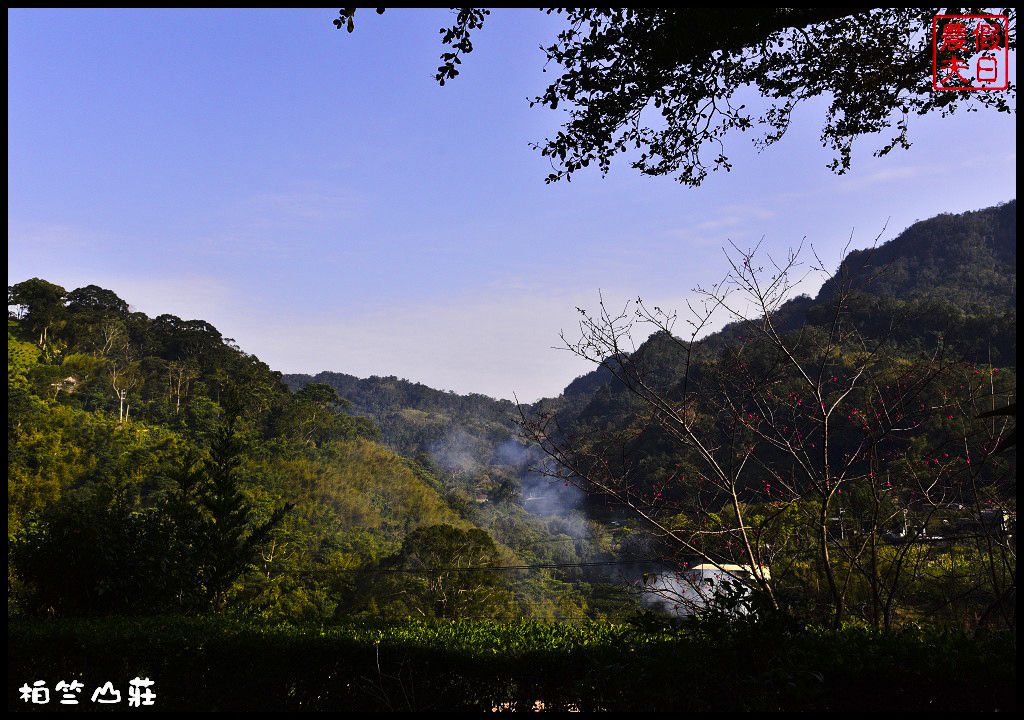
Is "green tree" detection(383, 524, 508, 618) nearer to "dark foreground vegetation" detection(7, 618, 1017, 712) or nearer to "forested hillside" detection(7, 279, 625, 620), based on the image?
"forested hillside" detection(7, 279, 625, 620)

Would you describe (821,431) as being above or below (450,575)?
above

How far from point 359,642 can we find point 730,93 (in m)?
3.73

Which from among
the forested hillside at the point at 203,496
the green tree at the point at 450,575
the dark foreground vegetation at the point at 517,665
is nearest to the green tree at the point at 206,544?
the forested hillside at the point at 203,496

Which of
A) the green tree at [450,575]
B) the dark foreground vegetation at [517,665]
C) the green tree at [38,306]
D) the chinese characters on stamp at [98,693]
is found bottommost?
the green tree at [450,575]

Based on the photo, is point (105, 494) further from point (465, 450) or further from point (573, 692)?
point (465, 450)

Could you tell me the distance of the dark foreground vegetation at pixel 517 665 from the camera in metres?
2.51

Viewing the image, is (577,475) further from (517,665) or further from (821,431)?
(821,431)

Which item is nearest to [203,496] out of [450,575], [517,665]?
[517,665]

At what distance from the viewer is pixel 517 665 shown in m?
3.48

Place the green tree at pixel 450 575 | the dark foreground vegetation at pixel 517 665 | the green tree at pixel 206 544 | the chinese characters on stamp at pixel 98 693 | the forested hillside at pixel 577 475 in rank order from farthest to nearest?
the green tree at pixel 450 575, the green tree at pixel 206 544, the forested hillside at pixel 577 475, the chinese characters on stamp at pixel 98 693, the dark foreground vegetation at pixel 517 665

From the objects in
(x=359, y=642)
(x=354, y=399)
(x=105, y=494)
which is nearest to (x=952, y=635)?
(x=359, y=642)

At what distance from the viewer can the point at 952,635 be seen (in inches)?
114

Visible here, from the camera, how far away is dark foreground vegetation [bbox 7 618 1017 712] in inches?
98.9

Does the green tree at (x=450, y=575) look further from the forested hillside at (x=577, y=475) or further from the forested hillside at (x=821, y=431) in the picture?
the forested hillside at (x=821, y=431)
